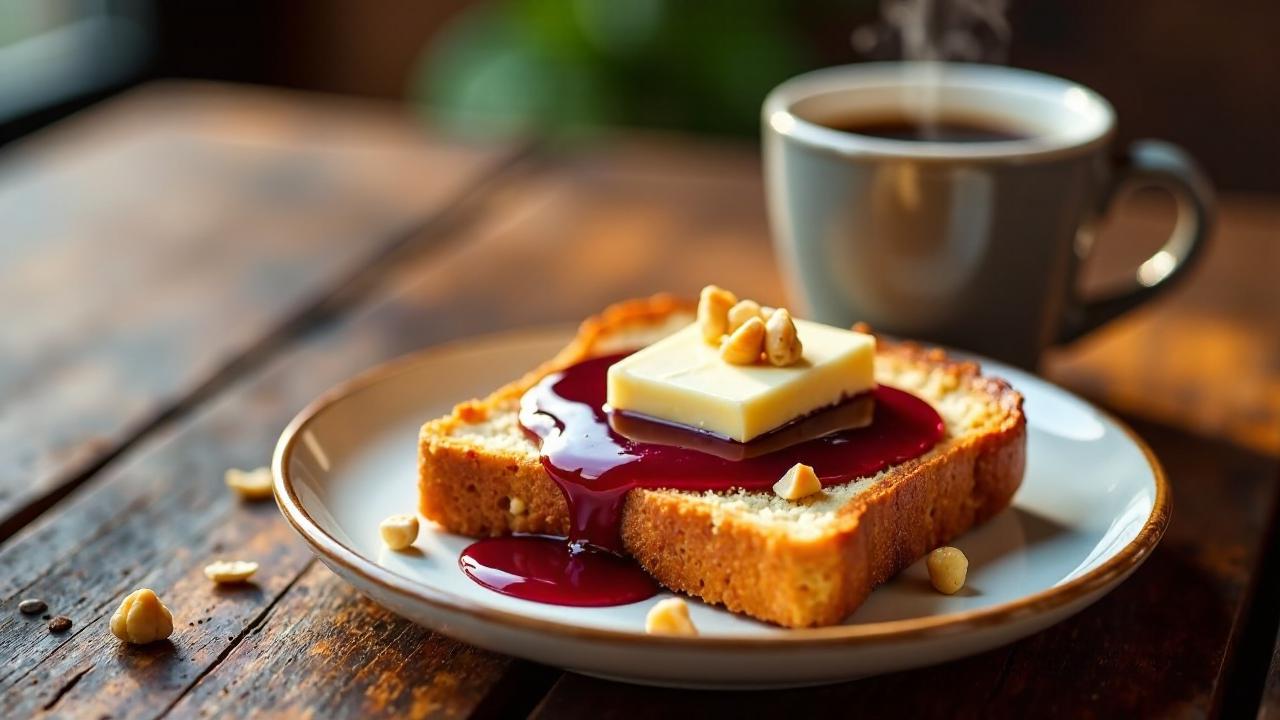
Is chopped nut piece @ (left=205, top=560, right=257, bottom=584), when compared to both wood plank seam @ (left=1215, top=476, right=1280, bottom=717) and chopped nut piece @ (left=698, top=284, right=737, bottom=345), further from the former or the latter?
wood plank seam @ (left=1215, top=476, right=1280, bottom=717)

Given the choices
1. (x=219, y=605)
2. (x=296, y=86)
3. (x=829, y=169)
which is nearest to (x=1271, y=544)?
(x=829, y=169)

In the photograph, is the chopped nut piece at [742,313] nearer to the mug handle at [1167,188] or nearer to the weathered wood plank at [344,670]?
the weathered wood plank at [344,670]

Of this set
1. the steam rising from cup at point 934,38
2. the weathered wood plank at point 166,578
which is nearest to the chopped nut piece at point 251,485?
the weathered wood plank at point 166,578

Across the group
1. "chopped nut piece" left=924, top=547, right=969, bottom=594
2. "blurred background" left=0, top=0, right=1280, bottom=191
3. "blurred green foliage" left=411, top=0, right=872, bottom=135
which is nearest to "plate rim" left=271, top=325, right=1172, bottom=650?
"chopped nut piece" left=924, top=547, right=969, bottom=594

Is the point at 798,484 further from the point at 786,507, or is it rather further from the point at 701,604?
the point at 701,604

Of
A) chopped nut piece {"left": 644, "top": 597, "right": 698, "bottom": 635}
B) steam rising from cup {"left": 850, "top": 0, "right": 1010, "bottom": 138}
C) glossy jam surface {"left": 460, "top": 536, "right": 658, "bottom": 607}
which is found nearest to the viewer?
chopped nut piece {"left": 644, "top": 597, "right": 698, "bottom": 635}

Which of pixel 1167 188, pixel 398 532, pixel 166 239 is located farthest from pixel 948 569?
pixel 166 239
